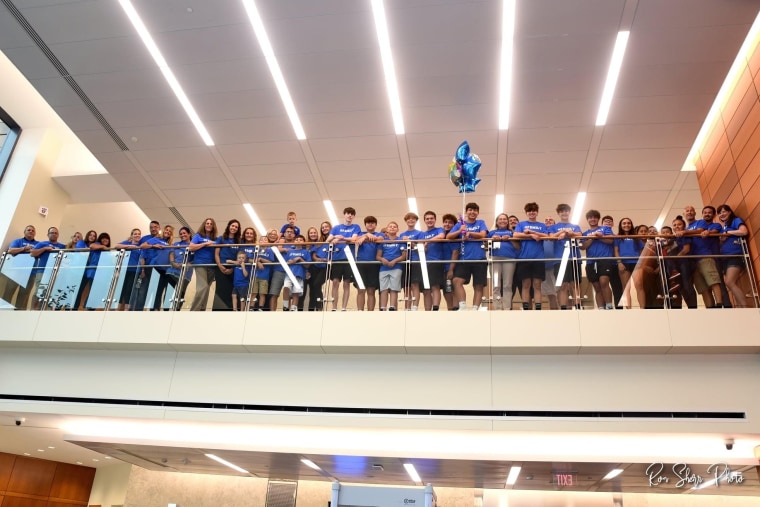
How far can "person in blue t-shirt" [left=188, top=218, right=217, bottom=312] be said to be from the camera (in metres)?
8.08

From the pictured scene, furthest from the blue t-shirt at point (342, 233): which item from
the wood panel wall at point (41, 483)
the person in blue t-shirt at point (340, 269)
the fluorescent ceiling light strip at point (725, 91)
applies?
the wood panel wall at point (41, 483)

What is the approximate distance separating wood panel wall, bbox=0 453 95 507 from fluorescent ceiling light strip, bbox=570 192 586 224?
1423 centimetres

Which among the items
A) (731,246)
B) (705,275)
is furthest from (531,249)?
(731,246)

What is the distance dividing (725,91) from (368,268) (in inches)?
240

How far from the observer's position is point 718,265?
22.9ft

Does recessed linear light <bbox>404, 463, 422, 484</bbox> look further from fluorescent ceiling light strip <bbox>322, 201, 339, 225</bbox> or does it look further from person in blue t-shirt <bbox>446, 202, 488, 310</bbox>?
fluorescent ceiling light strip <bbox>322, 201, 339, 225</bbox>

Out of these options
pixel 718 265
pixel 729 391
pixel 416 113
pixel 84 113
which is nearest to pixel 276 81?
pixel 416 113

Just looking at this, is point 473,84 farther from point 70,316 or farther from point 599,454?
point 70,316

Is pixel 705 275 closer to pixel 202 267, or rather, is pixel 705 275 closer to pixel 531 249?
pixel 531 249

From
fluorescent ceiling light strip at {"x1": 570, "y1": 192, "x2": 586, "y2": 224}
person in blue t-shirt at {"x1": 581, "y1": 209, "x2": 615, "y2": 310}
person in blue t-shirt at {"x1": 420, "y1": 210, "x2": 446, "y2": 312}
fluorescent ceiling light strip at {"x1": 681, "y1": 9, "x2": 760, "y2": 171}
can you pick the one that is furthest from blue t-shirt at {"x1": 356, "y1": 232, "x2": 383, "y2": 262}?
fluorescent ceiling light strip at {"x1": 681, "y1": 9, "x2": 760, "y2": 171}

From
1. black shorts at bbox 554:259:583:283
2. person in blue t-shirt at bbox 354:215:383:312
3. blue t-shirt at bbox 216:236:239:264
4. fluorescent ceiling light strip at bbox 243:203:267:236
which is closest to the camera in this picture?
black shorts at bbox 554:259:583:283

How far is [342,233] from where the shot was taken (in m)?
8.54

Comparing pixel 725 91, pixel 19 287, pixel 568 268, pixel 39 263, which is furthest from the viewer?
pixel 39 263

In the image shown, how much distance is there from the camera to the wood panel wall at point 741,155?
290 inches
